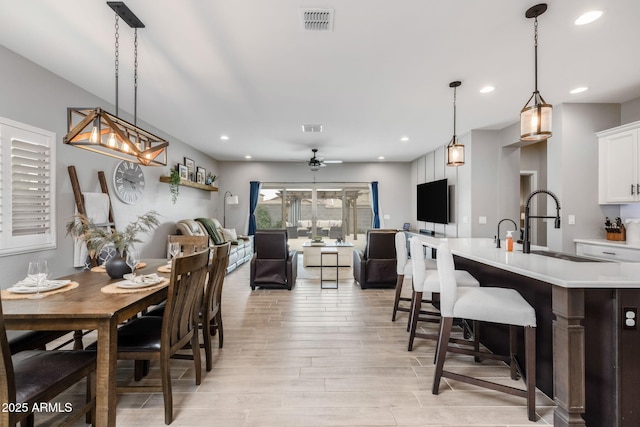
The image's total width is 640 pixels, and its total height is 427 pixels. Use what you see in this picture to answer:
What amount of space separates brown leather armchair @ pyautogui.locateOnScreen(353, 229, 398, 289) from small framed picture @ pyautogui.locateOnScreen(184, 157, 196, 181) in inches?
166

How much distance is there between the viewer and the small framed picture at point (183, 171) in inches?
239

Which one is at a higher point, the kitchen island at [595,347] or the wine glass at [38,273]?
the wine glass at [38,273]

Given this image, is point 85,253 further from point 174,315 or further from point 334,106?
point 334,106

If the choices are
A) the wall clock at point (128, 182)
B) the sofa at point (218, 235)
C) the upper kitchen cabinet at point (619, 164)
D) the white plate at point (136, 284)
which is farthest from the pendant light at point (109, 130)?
the upper kitchen cabinet at point (619, 164)

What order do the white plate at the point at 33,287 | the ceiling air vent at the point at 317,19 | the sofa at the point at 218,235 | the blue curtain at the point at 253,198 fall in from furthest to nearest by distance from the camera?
the blue curtain at the point at 253,198 < the sofa at the point at 218,235 < the ceiling air vent at the point at 317,19 < the white plate at the point at 33,287

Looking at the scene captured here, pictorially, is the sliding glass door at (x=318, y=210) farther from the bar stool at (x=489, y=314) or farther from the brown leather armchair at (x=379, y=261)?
the bar stool at (x=489, y=314)

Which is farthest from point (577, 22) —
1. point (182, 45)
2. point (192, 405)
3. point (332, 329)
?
point (192, 405)

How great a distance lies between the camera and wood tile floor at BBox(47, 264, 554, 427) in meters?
1.86

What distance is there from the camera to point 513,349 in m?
2.21

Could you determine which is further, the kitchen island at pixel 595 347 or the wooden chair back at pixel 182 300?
the wooden chair back at pixel 182 300

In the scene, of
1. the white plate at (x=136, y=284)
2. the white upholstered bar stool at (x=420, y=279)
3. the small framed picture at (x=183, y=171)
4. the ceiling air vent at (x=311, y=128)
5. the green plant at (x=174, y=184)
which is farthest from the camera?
the small framed picture at (x=183, y=171)

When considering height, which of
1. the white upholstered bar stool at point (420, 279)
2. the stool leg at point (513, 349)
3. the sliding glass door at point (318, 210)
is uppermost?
the sliding glass door at point (318, 210)

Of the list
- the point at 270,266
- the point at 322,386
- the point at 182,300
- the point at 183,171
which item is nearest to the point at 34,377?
the point at 182,300

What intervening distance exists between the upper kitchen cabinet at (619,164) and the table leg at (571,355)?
3.05 meters
